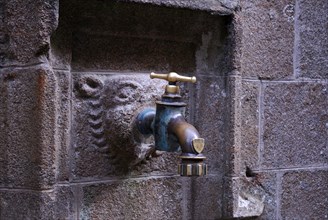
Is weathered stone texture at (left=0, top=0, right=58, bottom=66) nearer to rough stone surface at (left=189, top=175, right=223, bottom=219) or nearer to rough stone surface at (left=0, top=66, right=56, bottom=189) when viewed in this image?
rough stone surface at (left=0, top=66, right=56, bottom=189)

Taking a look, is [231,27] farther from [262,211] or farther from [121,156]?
[262,211]

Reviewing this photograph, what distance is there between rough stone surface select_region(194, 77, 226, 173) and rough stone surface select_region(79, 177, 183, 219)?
14 cm

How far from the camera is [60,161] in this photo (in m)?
1.55

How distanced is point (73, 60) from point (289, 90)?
835 mm

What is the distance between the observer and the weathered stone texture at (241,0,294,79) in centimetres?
194

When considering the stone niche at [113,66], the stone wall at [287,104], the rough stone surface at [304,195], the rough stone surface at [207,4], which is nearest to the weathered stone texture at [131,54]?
the stone niche at [113,66]

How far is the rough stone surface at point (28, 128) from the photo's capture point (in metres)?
1.42

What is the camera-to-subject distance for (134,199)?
1.72 meters

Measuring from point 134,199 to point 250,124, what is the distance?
504 mm

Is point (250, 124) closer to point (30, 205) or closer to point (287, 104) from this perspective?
point (287, 104)

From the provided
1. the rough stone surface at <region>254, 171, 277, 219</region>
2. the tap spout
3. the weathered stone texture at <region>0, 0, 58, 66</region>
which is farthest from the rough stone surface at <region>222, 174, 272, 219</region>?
the weathered stone texture at <region>0, 0, 58, 66</region>

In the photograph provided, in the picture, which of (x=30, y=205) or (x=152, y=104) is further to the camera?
(x=152, y=104)

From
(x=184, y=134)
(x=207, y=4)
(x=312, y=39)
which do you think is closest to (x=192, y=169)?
(x=184, y=134)

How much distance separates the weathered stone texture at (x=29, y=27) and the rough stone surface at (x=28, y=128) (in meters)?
0.04
